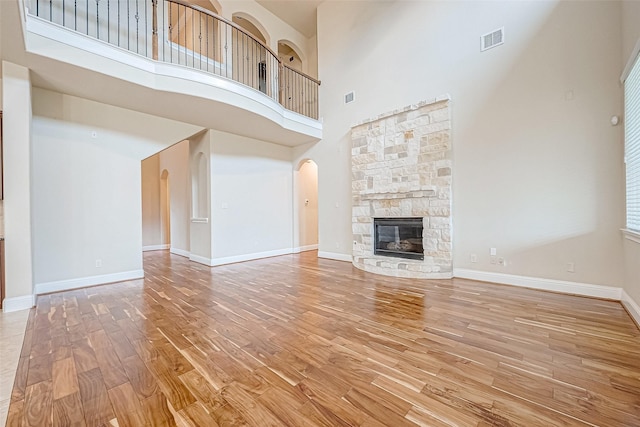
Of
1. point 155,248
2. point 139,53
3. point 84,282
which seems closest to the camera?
point 84,282

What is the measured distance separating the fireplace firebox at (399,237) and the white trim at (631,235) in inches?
90.6

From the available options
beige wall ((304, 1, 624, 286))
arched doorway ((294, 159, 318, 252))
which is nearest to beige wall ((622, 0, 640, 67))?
beige wall ((304, 1, 624, 286))

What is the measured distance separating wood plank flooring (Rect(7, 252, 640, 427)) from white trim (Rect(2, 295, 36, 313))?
0.17 m

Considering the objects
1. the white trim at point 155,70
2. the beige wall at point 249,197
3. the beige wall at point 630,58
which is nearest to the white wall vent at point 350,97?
the white trim at point 155,70

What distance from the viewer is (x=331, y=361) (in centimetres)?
185

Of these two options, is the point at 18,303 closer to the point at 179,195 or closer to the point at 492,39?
the point at 179,195

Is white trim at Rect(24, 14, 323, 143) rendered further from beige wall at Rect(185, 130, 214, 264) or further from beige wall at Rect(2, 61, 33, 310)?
beige wall at Rect(185, 130, 214, 264)

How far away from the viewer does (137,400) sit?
1479mm

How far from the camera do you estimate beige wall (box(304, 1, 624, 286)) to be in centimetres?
308

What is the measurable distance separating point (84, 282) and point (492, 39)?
7.05 meters

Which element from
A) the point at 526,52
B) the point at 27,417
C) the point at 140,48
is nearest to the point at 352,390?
the point at 27,417

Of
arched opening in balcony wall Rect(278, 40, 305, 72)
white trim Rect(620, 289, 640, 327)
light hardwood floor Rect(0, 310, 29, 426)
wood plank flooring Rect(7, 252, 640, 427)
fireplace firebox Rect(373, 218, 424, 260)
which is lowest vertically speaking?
wood plank flooring Rect(7, 252, 640, 427)

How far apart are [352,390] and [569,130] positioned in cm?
398

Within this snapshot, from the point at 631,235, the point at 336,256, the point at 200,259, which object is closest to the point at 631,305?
the point at 631,235
